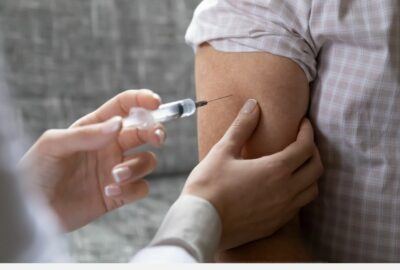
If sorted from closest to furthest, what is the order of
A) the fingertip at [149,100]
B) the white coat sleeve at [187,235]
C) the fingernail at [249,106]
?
the white coat sleeve at [187,235] < the fingertip at [149,100] < the fingernail at [249,106]

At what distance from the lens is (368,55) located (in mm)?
884

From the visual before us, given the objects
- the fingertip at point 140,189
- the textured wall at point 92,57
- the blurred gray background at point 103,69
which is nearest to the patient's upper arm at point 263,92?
the fingertip at point 140,189

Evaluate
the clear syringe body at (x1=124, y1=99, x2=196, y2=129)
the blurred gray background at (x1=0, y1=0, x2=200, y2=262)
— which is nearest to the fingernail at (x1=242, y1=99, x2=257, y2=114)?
the clear syringe body at (x1=124, y1=99, x2=196, y2=129)

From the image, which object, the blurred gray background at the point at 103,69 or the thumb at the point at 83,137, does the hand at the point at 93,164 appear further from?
the blurred gray background at the point at 103,69

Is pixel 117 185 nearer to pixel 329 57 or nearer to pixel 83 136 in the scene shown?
pixel 83 136

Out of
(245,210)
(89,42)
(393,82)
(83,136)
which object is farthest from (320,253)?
(89,42)

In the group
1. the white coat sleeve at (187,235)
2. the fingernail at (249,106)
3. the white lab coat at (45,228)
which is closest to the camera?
the white lab coat at (45,228)

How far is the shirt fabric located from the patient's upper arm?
0.02 meters

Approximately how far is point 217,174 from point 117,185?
0.16 metres

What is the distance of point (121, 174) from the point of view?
0.71 metres

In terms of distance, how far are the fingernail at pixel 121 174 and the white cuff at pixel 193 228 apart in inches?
3.3

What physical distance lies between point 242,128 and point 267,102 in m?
0.06

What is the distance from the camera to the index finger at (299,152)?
869 millimetres

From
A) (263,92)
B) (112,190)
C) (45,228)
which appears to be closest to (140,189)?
(112,190)
